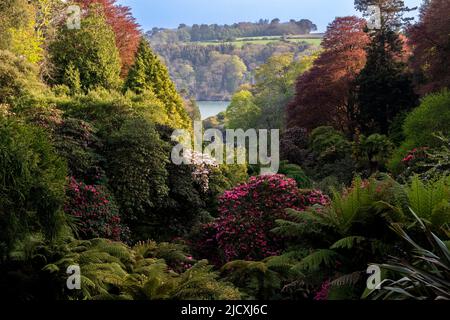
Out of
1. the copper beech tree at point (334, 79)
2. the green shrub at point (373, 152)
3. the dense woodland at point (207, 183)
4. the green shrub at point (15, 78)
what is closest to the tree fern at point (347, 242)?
the dense woodland at point (207, 183)

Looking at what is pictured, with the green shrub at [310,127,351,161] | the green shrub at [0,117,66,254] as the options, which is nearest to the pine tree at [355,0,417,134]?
the green shrub at [310,127,351,161]

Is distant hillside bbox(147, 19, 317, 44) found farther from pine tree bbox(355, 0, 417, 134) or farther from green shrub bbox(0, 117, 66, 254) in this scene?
green shrub bbox(0, 117, 66, 254)

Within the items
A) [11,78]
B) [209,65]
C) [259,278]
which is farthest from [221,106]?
[259,278]

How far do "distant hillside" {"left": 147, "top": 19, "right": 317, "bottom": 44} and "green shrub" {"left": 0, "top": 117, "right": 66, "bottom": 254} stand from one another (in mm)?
63979

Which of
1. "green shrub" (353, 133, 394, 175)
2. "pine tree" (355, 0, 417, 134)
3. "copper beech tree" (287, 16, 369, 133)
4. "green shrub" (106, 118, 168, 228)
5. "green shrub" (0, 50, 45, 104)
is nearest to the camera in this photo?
"green shrub" (106, 118, 168, 228)

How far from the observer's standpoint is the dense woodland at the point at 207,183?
20.4 ft

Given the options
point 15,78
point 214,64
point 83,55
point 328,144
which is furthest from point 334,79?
point 214,64

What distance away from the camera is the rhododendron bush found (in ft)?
30.3

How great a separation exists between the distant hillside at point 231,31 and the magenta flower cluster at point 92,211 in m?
60.8

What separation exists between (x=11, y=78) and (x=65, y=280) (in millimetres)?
10096

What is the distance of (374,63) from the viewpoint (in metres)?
21.7

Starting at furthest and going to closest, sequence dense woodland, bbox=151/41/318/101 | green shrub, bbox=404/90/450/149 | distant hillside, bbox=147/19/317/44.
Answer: distant hillside, bbox=147/19/317/44
dense woodland, bbox=151/41/318/101
green shrub, bbox=404/90/450/149
